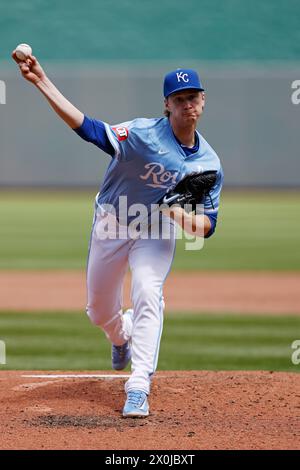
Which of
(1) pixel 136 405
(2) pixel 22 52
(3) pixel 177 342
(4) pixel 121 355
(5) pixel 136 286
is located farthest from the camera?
(3) pixel 177 342

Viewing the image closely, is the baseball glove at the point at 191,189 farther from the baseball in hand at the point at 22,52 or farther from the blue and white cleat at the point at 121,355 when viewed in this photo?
the blue and white cleat at the point at 121,355

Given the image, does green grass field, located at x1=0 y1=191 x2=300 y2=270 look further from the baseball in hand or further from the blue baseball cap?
the baseball in hand

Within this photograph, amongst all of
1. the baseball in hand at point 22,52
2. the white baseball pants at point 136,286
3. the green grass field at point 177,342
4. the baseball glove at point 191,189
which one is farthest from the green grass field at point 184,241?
the baseball in hand at point 22,52

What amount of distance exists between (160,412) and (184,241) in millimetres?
13188

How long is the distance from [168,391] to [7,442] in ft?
4.84

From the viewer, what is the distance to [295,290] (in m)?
11.3

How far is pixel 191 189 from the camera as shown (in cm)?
480

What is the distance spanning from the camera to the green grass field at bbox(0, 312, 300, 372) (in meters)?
7.18

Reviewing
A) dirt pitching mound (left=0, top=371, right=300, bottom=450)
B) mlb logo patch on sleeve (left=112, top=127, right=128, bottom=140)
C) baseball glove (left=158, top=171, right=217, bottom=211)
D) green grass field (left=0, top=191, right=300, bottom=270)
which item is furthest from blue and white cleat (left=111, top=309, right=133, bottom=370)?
green grass field (left=0, top=191, right=300, bottom=270)

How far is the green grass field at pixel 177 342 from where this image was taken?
7.18 m

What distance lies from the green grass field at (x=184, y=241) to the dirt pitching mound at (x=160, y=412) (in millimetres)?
7571

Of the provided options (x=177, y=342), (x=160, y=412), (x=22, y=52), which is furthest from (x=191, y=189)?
(x=177, y=342)

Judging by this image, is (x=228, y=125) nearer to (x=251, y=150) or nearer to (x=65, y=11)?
(x=251, y=150)

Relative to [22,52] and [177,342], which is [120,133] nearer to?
[22,52]
